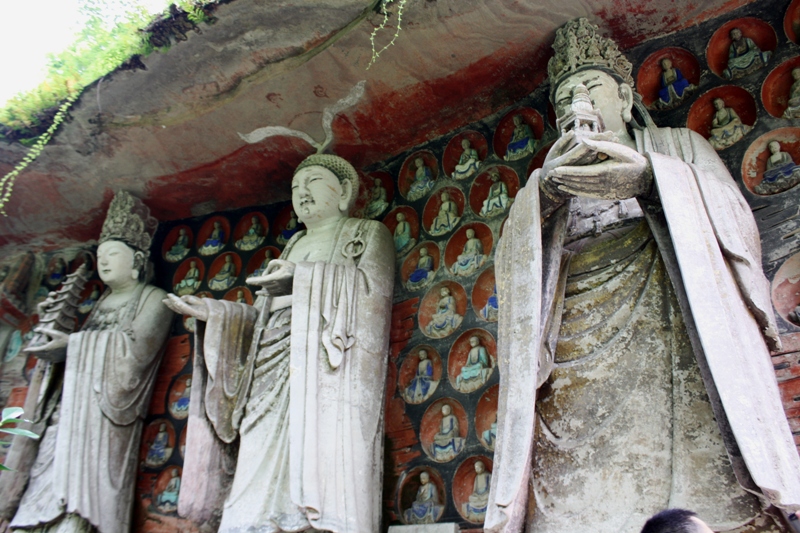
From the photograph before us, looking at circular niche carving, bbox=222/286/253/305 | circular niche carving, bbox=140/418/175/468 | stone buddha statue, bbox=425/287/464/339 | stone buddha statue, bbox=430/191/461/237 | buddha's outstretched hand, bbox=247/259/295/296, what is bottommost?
circular niche carving, bbox=140/418/175/468

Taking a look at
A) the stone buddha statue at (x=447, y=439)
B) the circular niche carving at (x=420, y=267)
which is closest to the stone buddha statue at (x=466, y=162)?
the circular niche carving at (x=420, y=267)

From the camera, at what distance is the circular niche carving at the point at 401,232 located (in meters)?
4.72

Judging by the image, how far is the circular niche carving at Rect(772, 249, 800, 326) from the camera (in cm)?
329

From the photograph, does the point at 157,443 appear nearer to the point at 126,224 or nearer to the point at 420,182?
the point at 126,224

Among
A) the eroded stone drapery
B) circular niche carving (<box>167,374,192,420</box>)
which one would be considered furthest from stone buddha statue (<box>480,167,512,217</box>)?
circular niche carving (<box>167,374,192,420</box>)

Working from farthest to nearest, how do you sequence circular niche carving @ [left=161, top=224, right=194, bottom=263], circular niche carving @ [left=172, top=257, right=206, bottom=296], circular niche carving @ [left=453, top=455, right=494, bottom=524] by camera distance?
circular niche carving @ [left=161, top=224, right=194, bottom=263] < circular niche carving @ [left=172, top=257, right=206, bottom=296] < circular niche carving @ [left=453, top=455, right=494, bottom=524]

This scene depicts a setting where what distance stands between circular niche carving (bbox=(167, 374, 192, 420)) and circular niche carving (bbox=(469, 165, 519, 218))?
7.19ft

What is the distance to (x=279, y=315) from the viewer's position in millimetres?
4270

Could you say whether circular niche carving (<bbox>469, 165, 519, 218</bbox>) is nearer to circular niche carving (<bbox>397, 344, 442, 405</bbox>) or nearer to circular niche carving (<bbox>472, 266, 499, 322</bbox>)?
circular niche carving (<bbox>472, 266, 499, 322</bbox>)

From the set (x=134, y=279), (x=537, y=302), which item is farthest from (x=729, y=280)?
(x=134, y=279)

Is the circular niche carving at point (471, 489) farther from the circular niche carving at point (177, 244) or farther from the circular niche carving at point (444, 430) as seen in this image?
the circular niche carving at point (177, 244)

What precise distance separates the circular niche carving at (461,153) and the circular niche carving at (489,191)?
10 centimetres

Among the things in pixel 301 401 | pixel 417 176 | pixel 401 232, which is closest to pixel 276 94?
pixel 417 176

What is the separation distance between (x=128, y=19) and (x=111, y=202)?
57.2 inches
